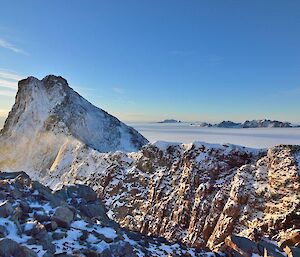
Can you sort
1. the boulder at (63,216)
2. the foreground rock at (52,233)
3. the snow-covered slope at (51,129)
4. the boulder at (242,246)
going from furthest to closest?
the snow-covered slope at (51,129)
the boulder at (242,246)
the boulder at (63,216)
the foreground rock at (52,233)

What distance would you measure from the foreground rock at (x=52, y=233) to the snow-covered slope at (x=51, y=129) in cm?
3533

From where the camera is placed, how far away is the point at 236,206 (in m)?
26.7

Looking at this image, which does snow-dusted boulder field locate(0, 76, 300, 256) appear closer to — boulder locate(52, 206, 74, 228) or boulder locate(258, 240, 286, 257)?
boulder locate(258, 240, 286, 257)

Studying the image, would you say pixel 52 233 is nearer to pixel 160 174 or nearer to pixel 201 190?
pixel 201 190

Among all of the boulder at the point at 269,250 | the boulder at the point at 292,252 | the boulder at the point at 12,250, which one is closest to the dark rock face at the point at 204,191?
the boulder at the point at 269,250

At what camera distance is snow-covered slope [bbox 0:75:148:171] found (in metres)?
55.9

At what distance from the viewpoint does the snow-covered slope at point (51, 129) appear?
55.9m

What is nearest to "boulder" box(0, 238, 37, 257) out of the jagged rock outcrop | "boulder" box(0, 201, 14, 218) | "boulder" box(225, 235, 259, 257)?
"boulder" box(0, 201, 14, 218)

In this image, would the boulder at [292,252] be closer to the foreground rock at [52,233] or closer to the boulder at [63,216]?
the foreground rock at [52,233]

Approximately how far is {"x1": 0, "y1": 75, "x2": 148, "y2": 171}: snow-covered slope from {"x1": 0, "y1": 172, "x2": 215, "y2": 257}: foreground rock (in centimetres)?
3533

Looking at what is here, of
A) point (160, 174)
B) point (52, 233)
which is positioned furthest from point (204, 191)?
point (52, 233)

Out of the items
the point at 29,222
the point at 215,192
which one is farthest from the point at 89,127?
the point at 29,222

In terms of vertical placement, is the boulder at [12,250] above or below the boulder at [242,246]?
above

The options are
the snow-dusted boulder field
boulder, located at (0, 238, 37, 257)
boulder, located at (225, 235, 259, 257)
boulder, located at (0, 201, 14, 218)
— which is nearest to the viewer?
boulder, located at (0, 238, 37, 257)
